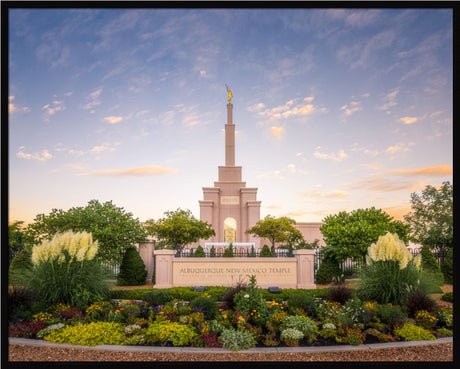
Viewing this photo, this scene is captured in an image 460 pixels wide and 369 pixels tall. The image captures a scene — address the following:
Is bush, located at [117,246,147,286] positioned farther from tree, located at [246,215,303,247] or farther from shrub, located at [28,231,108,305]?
tree, located at [246,215,303,247]

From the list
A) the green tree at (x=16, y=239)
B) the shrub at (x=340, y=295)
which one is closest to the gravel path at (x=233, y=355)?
the shrub at (x=340, y=295)

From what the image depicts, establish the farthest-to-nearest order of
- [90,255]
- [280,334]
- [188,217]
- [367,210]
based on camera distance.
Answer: [188,217] < [367,210] < [90,255] < [280,334]

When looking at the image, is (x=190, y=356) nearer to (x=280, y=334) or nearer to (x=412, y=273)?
(x=280, y=334)

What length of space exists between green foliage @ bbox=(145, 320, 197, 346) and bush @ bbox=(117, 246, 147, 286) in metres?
7.63

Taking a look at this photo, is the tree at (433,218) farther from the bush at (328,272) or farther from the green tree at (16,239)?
the green tree at (16,239)

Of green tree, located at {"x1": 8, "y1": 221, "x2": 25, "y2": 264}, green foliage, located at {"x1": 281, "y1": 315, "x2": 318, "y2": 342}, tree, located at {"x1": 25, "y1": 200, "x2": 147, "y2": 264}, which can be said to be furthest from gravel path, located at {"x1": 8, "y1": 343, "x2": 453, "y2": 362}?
green tree, located at {"x1": 8, "y1": 221, "x2": 25, "y2": 264}

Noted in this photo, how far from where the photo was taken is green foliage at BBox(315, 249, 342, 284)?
13.8 metres

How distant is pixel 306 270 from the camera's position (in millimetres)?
12562

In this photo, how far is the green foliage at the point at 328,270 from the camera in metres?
13.8

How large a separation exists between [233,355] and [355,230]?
9904 millimetres

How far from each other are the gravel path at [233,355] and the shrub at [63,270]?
64.2 inches

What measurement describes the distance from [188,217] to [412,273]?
1402cm

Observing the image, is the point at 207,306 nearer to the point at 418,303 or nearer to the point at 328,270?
the point at 418,303
